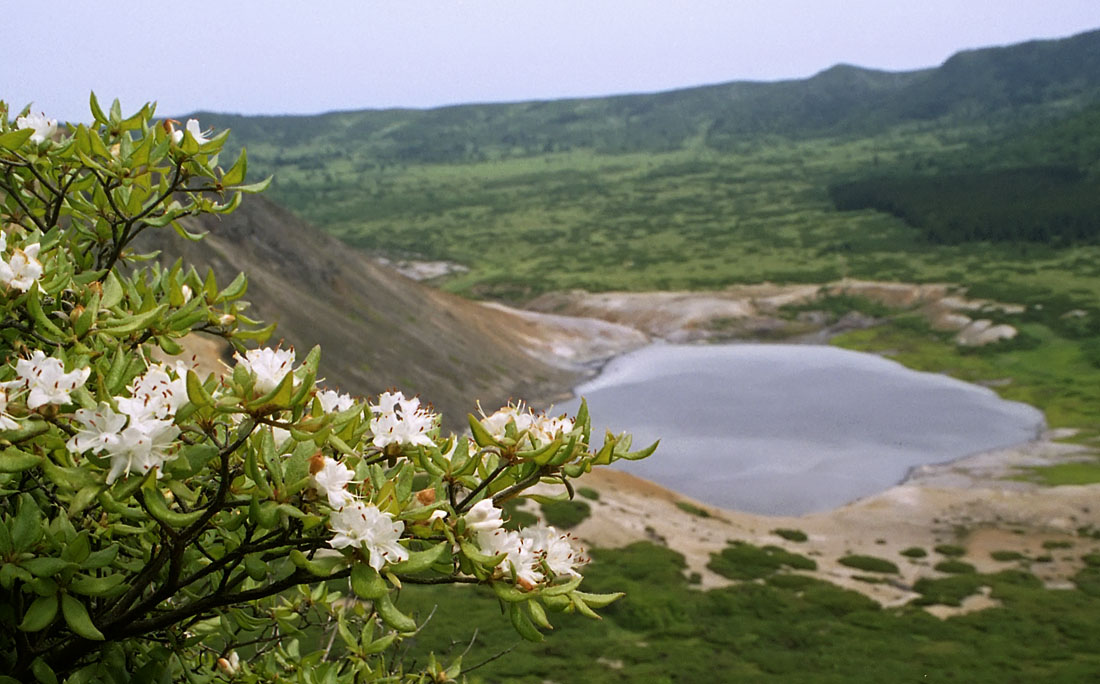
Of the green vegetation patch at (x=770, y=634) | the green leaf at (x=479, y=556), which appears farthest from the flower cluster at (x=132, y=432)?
the green vegetation patch at (x=770, y=634)

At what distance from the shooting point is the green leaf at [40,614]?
3.39 metres

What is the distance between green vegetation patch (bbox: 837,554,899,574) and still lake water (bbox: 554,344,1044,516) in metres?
8.19

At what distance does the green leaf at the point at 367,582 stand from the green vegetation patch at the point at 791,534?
3748cm

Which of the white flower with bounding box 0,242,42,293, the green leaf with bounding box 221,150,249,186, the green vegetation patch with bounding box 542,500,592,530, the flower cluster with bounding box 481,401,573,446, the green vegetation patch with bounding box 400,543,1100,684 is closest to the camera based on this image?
the flower cluster with bounding box 481,401,573,446

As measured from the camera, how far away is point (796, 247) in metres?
120

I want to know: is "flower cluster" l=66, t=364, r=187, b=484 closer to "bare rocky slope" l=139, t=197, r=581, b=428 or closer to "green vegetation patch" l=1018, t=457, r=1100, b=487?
"bare rocky slope" l=139, t=197, r=581, b=428

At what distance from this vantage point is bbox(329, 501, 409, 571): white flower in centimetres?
318

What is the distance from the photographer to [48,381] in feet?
10.6

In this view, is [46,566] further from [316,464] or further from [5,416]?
[316,464]

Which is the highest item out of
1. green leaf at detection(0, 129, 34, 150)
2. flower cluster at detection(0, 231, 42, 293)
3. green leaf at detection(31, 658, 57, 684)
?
green leaf at detection(0, 129, 34, 150)

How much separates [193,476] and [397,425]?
80 centimetres

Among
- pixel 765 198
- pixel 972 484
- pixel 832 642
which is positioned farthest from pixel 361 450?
pixel 765 198

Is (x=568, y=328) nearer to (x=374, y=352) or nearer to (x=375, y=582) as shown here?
(x=374, y=352)

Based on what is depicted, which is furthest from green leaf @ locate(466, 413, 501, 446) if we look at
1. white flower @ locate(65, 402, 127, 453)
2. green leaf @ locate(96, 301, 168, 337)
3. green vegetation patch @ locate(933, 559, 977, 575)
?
green vegetation patch @ locate(933, 559, 977, 575)
